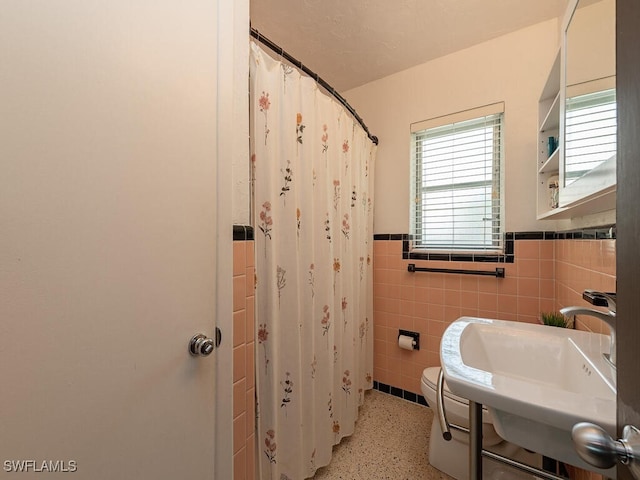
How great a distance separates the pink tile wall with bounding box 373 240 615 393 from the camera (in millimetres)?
1353

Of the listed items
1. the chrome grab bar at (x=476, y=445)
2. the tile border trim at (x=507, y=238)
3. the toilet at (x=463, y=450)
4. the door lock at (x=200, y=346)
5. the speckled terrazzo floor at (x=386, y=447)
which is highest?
the tile border trim at (x=507, y=238)

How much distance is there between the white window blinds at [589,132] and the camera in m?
0.63

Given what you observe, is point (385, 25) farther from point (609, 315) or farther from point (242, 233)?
point (609, 315)

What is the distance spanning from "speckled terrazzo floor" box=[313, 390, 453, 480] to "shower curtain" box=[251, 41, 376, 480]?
86 millimetres

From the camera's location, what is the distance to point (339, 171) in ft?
5.09

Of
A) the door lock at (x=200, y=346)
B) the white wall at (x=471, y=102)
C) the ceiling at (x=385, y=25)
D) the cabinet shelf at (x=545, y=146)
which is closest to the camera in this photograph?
the door lock at (x=200, y=346)

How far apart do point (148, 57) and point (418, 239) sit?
185cm

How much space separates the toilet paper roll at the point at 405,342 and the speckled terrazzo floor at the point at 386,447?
426 mm

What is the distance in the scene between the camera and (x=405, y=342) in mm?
1879

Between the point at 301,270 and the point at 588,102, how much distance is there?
1.16m

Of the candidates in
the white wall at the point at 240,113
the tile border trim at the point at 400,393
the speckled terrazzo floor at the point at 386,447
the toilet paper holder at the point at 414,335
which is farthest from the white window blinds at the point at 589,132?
the tile border trim at the point at 400,393

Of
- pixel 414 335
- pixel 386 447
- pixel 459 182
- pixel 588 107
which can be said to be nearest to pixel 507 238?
pixel 459 182

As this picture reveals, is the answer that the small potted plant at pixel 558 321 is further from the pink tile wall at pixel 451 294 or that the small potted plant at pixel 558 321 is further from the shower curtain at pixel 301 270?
→ the shower curtain at pixel 301 270

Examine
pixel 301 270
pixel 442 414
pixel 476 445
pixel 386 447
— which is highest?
pixel 301 270
